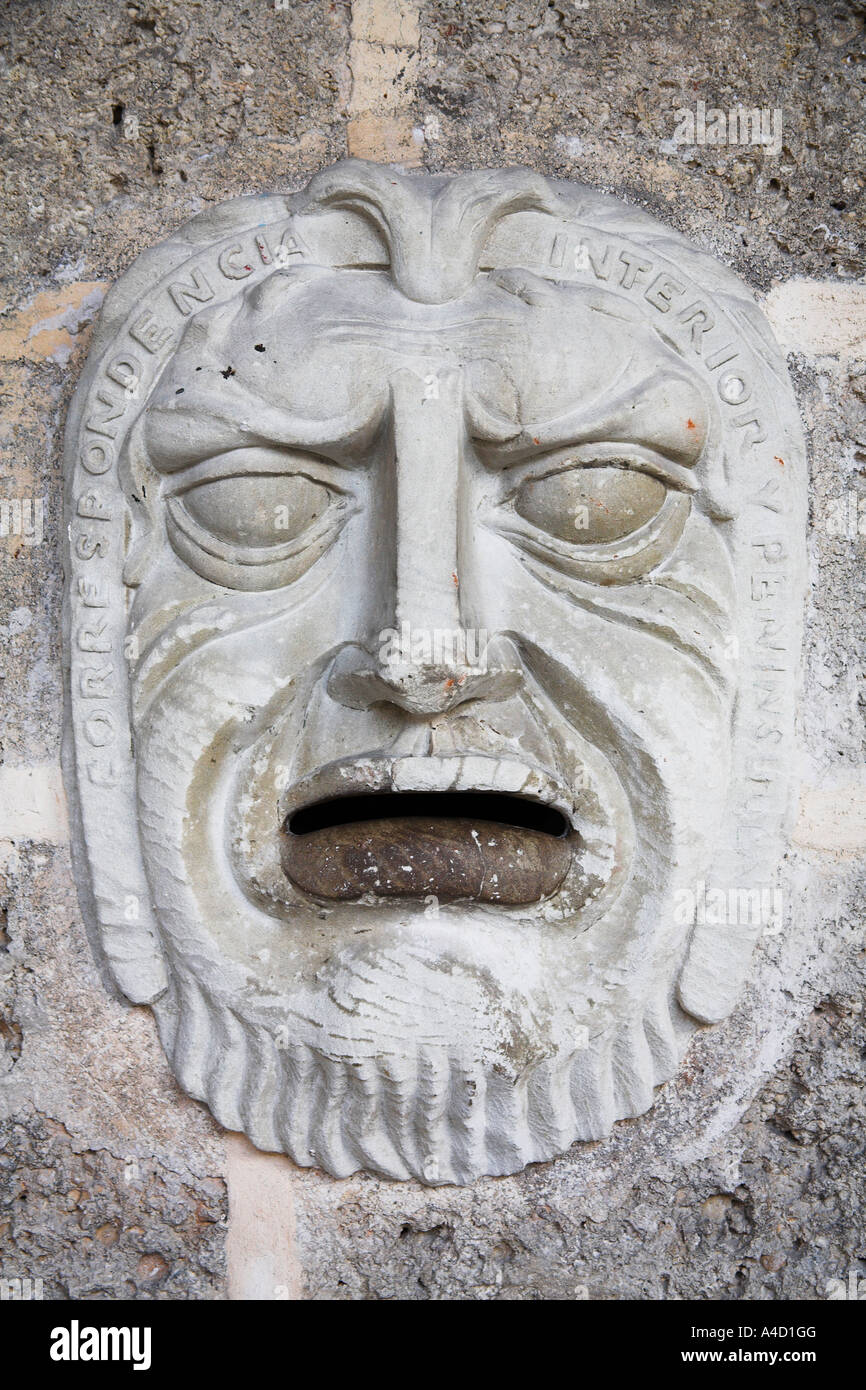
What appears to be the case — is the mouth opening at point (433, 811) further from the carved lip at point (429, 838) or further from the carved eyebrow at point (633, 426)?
the carved eyebrow at point (633, 426)

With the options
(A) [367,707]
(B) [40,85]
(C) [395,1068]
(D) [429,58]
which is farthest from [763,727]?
(B) [40,85]

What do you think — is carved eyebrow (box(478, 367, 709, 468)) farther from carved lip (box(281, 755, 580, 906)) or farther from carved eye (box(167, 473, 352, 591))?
carved lip (box(281, 755, 580, 906))

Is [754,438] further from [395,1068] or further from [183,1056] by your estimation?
[183,1056]

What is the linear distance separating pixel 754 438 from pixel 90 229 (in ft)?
2.69

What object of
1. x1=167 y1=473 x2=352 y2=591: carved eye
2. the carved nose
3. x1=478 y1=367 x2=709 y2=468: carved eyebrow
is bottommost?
the carved nose

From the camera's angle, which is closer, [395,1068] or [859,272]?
[395,1068]

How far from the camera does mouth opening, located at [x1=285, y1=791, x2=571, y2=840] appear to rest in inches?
51.9

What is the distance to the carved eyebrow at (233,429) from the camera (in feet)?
4.24

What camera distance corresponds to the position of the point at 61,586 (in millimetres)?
1427

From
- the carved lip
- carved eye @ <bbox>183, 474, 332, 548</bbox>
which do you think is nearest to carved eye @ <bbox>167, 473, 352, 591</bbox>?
carved eye @ <bbox>183, 474, 332, 548</bbox>

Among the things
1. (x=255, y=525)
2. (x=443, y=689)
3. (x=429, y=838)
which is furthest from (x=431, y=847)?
(x=255, y=525)

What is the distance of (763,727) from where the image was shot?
1.37 meters

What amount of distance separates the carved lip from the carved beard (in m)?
0.04

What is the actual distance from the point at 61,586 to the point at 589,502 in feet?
2.00
